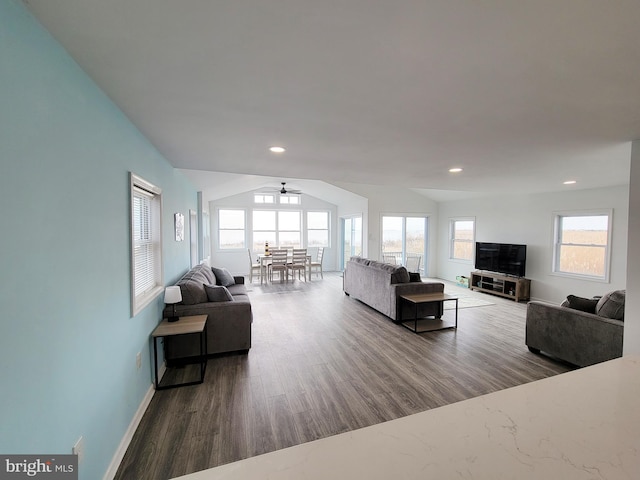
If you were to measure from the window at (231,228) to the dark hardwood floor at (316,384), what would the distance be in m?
4.58

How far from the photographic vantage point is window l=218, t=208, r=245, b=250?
8719mm

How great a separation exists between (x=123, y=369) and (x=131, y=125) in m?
1.80

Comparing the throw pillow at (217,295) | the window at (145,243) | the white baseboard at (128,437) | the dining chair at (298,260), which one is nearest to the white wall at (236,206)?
the dining chair at (298,260)

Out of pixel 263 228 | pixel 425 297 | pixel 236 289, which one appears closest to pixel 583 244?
pixel 425 297

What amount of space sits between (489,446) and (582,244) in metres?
6.55

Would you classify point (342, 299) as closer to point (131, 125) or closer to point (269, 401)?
point (269, 401)

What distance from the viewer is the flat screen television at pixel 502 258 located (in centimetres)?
616

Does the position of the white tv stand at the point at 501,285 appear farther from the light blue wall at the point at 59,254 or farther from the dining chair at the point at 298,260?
the light blue wall at the point at 59,254

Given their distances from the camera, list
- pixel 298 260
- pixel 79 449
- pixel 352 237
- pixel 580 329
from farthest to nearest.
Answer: pixel 352 237 → pixel 298 260 → pixel 580 329 → pixel 79 449

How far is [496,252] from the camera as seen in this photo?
21.9ft

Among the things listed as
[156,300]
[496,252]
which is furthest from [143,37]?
[496,252]

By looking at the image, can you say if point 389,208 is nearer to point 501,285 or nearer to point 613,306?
point 501,285

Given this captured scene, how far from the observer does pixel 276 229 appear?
9297 mm

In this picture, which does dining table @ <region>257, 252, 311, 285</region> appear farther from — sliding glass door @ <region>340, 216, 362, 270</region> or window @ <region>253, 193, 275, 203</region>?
window @ <region>253, 193, 275, 203</region>
